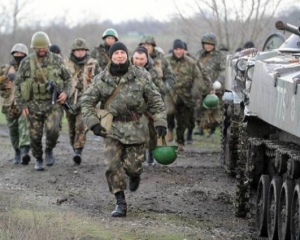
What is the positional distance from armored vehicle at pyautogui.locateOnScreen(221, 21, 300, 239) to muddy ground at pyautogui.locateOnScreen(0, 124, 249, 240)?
0.37m

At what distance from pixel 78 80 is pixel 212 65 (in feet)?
15.5

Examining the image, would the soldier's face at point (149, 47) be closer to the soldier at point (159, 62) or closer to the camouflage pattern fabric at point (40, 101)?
the soldier at point (159, 62)

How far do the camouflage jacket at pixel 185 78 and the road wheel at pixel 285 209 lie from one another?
350 inches

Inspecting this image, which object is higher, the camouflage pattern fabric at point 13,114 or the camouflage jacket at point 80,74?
the camouflage jacket at point 80,74

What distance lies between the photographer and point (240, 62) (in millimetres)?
13742

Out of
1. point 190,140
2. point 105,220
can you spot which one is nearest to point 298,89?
point 105,220

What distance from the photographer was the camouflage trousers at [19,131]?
16989mm

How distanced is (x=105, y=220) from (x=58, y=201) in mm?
1455

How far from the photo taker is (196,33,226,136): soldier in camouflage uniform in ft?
68.7

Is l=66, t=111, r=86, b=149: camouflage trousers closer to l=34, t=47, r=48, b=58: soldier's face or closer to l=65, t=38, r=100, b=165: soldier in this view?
l=65, t=38, r=100, b=165: soldier

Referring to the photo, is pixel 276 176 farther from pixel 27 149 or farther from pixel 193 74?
pixel 193 74

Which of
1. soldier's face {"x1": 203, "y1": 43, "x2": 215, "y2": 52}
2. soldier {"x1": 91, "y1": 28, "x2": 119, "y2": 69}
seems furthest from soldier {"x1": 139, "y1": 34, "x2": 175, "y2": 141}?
soldier's face {"x1": 203, "y1": 43, "x2": 215, "y2": 52}

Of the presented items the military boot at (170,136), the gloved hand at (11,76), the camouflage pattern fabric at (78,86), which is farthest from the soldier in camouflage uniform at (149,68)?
the military boot at (170,136)

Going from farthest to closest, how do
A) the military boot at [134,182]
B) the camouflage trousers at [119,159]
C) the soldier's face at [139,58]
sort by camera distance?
1. the soldier's face at [139,58]
2. the military boot at [134,182]
3. the camouflage trousers at [119,159]
